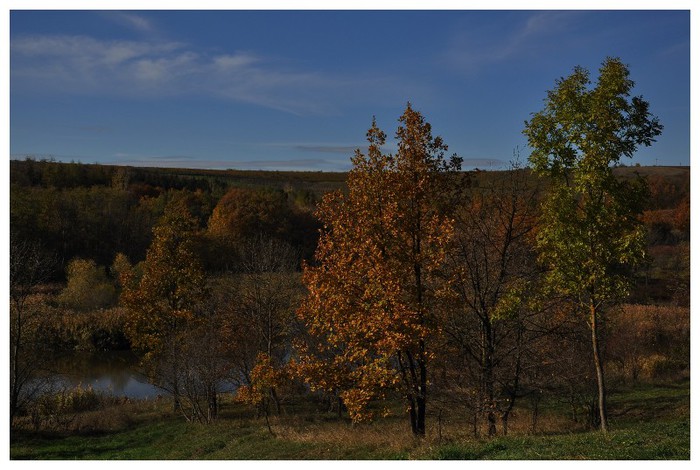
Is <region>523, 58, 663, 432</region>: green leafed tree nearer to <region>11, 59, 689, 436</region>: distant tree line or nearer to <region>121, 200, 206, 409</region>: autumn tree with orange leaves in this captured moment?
<region>11, 59, 689, 436</region>: distant tree line

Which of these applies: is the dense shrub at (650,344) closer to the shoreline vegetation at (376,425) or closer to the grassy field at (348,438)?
the shoreline vegetation at (376,425)

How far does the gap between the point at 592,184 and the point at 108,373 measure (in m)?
34.0

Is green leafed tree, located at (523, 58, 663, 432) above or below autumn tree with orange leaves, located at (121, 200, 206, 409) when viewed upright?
above

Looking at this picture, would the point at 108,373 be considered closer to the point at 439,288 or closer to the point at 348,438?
the point at 348,438

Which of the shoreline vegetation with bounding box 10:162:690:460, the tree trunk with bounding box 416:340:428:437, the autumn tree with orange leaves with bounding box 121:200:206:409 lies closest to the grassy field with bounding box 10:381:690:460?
the shoreline vegetation with bounding box 10:162:690:460

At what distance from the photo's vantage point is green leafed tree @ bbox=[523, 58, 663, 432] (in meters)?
14.5

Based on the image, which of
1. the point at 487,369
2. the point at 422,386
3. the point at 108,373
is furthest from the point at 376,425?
the point at 108,373

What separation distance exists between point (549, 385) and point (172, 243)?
1911 centimetres

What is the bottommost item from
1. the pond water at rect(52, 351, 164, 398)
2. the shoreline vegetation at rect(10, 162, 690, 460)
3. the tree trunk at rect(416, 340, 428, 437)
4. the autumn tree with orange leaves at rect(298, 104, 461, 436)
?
the pond water at rect(52, 351, 164, 398)

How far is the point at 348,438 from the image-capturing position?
55.3 ft

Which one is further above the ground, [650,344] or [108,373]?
[650,344]

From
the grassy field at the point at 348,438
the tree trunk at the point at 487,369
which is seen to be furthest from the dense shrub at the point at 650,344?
the tree trunk at the point at 487,369

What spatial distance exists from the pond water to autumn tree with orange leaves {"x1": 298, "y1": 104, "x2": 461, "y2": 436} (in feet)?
71.7

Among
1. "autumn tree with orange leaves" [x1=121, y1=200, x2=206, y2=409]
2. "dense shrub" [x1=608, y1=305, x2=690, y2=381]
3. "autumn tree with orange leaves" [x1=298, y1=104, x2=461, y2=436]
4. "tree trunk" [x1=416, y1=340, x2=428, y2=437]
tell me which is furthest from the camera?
"dense shrub" [x1=608, y1=305, x2=690, y2=381]
